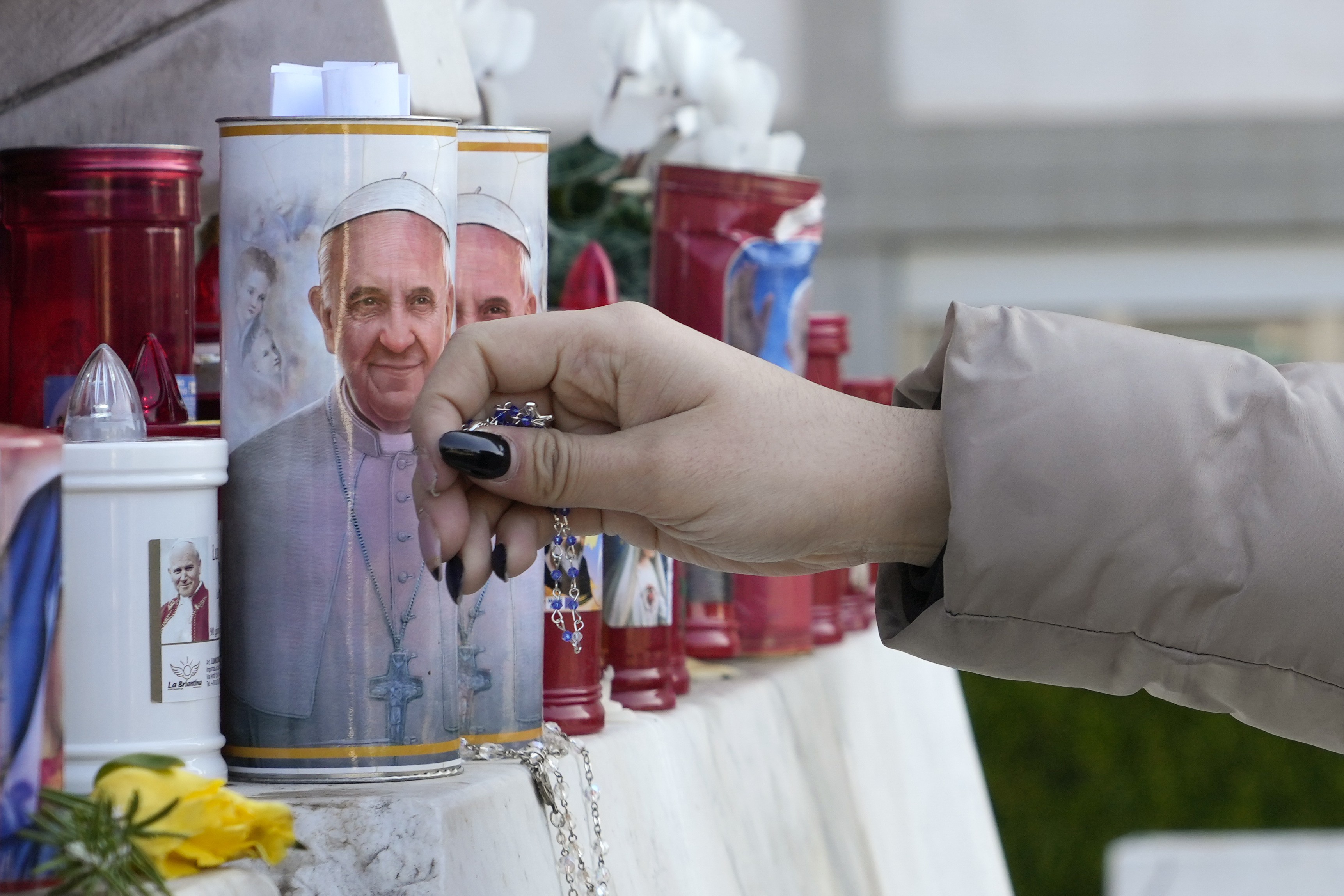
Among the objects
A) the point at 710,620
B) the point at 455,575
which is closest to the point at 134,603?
the point at 455,575

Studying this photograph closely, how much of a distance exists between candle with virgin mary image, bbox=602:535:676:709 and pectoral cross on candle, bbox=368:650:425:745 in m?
0.27

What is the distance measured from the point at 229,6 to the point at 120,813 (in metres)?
0.49

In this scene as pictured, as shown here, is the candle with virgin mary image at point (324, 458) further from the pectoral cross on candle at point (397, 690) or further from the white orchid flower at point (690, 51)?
the white orchid flower at point (690, 51)

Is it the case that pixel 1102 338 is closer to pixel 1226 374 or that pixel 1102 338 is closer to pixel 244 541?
pixel 1226 374

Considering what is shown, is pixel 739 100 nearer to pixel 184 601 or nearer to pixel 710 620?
pixel 710 620

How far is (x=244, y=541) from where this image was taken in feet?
2.40

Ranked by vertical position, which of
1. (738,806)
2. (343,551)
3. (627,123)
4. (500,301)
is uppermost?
A: (627,123)

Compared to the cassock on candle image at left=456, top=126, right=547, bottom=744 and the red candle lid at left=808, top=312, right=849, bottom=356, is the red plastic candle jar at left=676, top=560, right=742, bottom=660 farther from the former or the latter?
the cassock on candle image at left=456, top=126, right=547, bottom=744

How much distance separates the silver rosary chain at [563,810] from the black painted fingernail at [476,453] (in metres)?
0.15

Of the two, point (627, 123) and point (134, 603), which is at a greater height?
point (627, 123)

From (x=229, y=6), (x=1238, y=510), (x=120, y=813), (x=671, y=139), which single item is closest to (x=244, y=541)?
(x=120, y=813)

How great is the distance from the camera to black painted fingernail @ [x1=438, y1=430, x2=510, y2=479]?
2.32 ft

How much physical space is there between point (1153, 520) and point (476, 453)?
312mm

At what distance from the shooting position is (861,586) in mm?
1481
